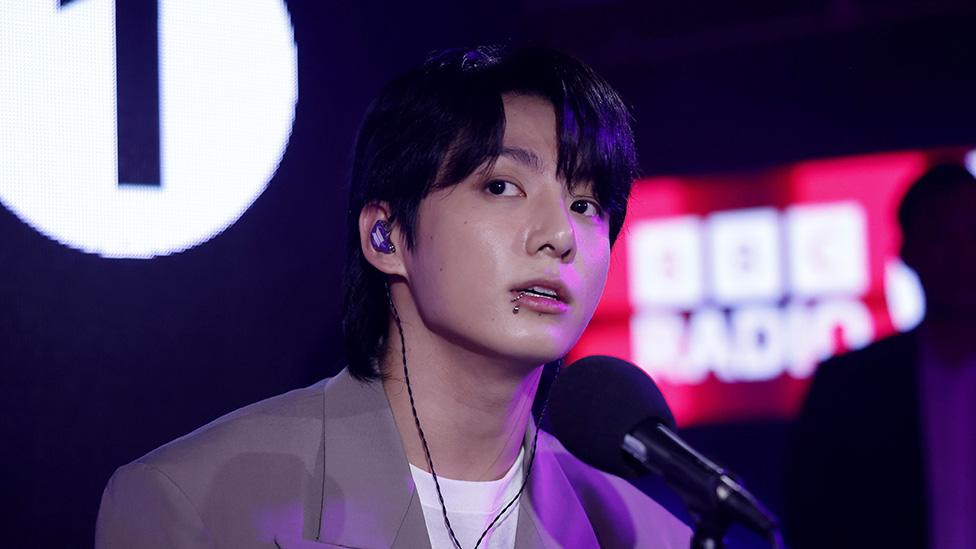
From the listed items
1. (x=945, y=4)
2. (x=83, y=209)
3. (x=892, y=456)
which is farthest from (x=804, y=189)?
(x=83, y=209)

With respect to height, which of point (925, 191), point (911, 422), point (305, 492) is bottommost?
point (911, 422)

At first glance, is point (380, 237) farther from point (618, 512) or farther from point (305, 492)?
point (618, 512)

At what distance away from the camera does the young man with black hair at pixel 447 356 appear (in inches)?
68.7

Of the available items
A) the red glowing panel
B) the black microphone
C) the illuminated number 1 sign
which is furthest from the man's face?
the red glowing panel

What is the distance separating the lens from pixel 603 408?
1406 millimetres

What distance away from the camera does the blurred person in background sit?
11.2ft

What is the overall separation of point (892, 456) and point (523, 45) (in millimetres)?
2219

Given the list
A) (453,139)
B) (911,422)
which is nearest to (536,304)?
(453,139)

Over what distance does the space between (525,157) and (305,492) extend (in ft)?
2.38

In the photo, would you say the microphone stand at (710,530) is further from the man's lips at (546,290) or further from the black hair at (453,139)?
the black hair at (453,139)

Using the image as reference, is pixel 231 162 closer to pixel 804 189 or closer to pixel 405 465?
pixel 405 465

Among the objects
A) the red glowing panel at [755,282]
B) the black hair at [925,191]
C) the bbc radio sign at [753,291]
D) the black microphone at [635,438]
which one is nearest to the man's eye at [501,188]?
the black microphone at [635,438]

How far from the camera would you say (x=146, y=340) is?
6.71 ft

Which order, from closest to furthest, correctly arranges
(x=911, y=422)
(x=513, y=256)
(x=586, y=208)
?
(x=513, y=256) → (x=586, y=208) → (x=911, y=422)
